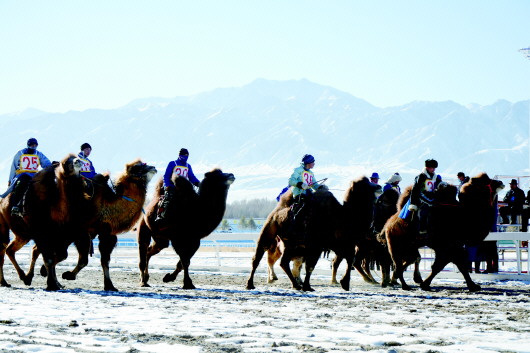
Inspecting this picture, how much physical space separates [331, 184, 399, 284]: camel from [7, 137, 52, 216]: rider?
649 centimetres

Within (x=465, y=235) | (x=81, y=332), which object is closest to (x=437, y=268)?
(x=465, y=235)

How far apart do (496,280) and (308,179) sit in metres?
5.60

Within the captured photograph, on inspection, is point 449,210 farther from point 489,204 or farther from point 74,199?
point 74,199

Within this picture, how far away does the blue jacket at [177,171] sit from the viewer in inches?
592

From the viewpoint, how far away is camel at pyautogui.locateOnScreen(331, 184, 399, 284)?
661 inches

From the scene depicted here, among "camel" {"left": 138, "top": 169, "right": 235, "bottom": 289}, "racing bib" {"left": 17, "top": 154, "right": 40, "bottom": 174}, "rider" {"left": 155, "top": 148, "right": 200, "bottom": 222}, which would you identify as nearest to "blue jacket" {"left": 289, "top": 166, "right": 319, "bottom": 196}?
"camel" {"left": 138, "top": 169, "right": 235, "bottom": 289}

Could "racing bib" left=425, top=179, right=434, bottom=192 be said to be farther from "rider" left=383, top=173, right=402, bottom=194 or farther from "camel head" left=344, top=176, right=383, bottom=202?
"rider" left=383, top=173, right=402, bottom=194

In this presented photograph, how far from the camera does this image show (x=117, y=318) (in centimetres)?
909

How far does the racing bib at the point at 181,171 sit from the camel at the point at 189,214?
1.04 feet

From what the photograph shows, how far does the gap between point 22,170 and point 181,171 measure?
299 cm

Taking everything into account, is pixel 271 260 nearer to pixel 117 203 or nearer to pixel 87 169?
pixel 117 203

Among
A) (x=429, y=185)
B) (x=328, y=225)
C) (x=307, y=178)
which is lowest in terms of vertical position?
(x=328, y=225)

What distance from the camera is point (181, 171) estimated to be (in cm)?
1541

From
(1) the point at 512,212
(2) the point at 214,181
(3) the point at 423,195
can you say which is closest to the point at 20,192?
(2) the point at 214,181
